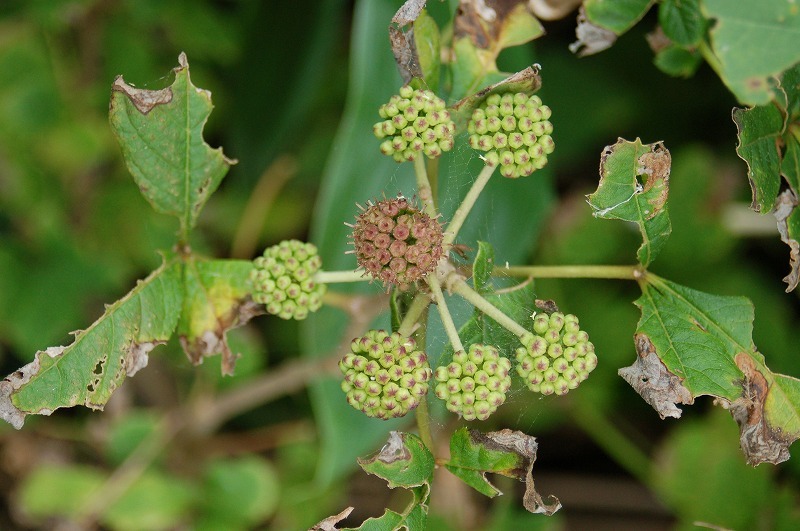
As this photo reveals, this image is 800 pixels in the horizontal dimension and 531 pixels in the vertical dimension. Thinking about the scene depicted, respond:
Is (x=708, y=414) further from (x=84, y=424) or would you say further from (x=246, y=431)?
(x=84, y=424)

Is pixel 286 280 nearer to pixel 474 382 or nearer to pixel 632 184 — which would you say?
pixel 474 382

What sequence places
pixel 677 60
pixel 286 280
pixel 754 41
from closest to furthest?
pixel 754 41, pixel 286 280, pixel 677 60

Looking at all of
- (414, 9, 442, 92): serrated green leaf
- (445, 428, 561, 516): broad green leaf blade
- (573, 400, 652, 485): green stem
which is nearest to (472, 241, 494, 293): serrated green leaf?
(445, 428, 561, 516): broad green leaf blade

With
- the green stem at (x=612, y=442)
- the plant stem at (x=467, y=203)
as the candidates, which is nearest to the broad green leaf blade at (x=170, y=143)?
the plant stem at (x=467, y=203)

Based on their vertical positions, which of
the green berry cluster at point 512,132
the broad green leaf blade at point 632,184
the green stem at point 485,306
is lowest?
the green stem at point 485,306

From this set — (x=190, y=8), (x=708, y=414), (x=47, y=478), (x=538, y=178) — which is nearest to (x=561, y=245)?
(x=538, y=178)

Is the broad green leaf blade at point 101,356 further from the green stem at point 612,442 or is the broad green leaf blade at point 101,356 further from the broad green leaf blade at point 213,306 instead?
the green stem at point 612,442

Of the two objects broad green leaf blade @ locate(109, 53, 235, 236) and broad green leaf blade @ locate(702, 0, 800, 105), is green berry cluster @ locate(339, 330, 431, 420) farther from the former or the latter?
broad green leaf blade @ locate(702, 0, 800, 105)

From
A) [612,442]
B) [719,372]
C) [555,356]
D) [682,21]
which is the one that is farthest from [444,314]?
[612,442]
